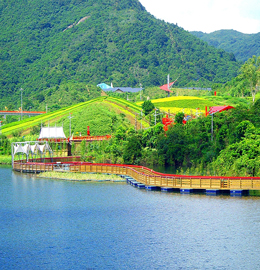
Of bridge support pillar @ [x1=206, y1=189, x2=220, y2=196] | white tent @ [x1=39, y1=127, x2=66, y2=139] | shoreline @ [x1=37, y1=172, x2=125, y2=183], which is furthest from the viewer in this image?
white tent @ [x1=39, y1=127, x2=66, y2=139]

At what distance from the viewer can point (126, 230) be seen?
4450cm

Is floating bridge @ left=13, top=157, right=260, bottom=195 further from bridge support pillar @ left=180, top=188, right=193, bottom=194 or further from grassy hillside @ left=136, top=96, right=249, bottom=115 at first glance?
grassy hillside @ left=136, top=96, right=249, bottom=115

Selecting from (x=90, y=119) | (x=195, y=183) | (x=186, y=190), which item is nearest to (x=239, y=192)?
(x=195, y=183)

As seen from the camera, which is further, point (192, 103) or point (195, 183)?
point (192, 103)

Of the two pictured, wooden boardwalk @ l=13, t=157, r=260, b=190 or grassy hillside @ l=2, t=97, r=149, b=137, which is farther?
grassy hillside @ l=2, t=97, r=149, b=137

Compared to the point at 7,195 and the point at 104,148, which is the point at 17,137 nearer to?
the point at 104,148

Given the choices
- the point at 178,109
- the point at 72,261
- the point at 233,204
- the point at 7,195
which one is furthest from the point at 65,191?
the point at 178,109

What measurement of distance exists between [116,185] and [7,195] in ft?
42.0

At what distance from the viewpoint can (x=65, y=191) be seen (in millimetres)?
61844

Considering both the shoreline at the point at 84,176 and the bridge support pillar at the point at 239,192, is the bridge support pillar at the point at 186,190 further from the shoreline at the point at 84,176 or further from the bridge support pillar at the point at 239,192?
the shoreline at the point at 84,176

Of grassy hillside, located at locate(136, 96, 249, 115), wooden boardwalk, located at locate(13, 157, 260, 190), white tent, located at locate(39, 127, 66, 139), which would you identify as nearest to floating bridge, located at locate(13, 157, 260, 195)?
wooden boardwalk, located at locate(13, 157, 260, 190)

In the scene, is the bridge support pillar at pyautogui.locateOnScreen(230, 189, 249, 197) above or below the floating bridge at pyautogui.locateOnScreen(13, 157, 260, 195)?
below

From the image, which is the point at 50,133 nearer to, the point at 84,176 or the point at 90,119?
the point at 90,119

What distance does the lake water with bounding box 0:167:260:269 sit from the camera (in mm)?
37594
